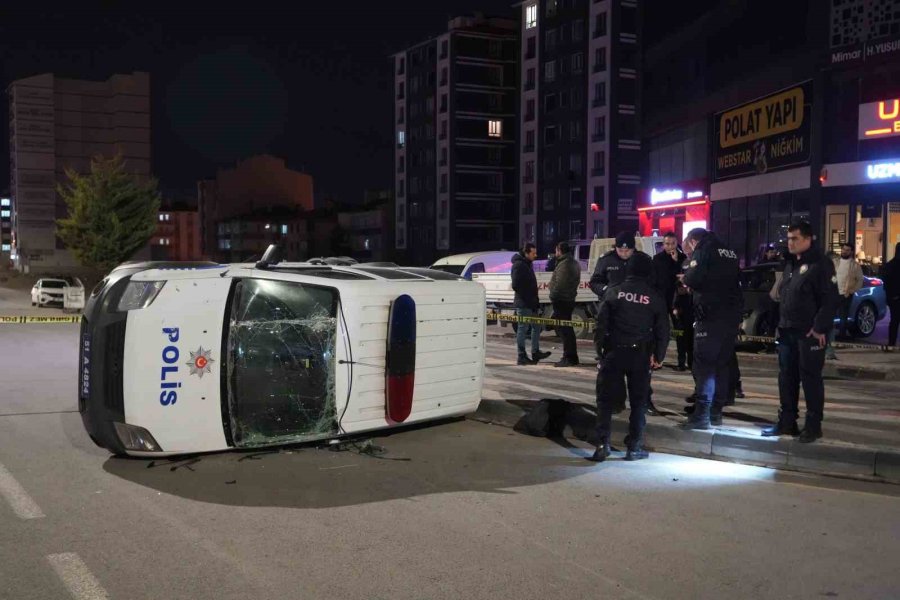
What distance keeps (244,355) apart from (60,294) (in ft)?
93.9

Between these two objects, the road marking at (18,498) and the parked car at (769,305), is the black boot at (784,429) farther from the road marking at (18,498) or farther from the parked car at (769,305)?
the parked car at (769,305)

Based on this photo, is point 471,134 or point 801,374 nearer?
point 801,374

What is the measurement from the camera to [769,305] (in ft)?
48.1

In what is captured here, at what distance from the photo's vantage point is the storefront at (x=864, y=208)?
75.9ft

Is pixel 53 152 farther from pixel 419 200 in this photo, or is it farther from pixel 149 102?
pixel 419 200

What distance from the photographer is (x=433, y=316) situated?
7.89 metres

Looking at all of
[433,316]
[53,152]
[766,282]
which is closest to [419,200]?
[53,152]

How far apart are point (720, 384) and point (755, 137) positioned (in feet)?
→ 71.6

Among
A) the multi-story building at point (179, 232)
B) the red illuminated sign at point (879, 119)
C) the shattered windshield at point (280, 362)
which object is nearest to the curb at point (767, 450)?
the shattered windshield at point (280, 362)

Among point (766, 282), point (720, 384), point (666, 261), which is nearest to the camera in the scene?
point (720, 384)

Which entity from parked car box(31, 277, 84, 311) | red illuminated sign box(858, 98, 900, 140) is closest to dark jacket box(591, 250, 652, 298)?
red illuminated sign box(858, 98, 900, 140)

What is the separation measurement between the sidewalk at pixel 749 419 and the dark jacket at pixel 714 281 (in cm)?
112

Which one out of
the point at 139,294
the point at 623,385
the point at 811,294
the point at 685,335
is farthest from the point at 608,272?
the point at 139,294

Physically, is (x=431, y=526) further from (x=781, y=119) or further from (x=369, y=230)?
(x=369, y=230)
